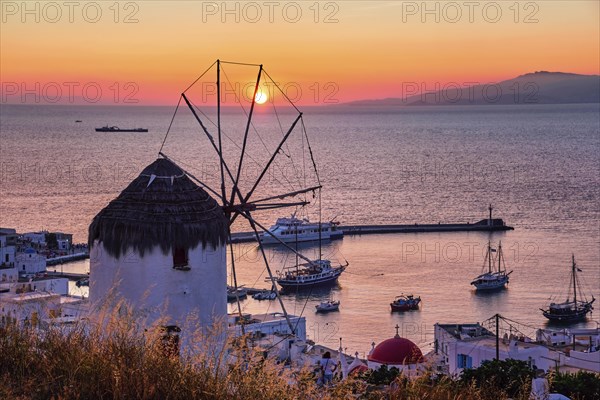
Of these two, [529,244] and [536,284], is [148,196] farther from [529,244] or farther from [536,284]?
[529,244]

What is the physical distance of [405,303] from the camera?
157 ft

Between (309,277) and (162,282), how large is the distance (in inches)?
1704

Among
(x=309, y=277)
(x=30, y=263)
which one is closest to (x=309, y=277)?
(x=309, y=277)

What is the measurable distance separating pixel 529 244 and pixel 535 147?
4292 inches

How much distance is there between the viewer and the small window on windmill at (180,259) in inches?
539

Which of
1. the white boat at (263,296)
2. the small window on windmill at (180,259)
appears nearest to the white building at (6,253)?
the white boat at (263,296)

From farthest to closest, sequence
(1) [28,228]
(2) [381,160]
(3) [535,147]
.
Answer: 1. (3) [535,147]
2. (2) [381,160]
3. (1) [28,228]

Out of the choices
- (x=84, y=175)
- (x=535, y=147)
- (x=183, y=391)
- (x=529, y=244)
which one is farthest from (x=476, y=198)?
(x=183, y=391)

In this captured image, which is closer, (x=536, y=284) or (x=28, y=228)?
(x=536, y=284)

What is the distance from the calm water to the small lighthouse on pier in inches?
1035

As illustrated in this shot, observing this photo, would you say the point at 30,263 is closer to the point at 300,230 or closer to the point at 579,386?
the point at 300,230

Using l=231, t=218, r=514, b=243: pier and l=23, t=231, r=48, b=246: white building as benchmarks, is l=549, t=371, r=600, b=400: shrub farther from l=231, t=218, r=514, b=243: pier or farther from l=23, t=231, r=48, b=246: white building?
l=231, t=218, r=514, b=243: pier

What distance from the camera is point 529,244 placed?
7056 centimetres

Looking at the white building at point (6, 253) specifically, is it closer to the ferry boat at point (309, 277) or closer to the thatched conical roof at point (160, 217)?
the ferry boat at point (309, 277)
